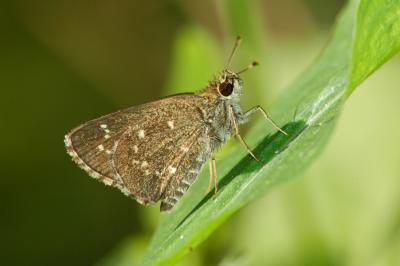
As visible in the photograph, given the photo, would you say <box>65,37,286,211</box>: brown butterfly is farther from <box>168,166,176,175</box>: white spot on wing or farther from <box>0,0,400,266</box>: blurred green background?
<box>0,0,400,266</box>: blurred green background

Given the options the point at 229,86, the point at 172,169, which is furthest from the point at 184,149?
the point at 229,86

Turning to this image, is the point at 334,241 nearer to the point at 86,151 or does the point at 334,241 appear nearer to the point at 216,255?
the point at 216,255

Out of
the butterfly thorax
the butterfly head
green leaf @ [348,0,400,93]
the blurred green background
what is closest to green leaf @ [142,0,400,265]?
green leaf @ [348,0,400,93]

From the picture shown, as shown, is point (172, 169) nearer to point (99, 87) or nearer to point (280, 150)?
point (280, 150)

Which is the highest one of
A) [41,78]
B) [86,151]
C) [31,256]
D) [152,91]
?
[41,78]

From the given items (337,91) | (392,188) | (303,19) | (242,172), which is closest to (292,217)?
(392,188)

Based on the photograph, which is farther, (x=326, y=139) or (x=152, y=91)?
(x=152, y=91)
